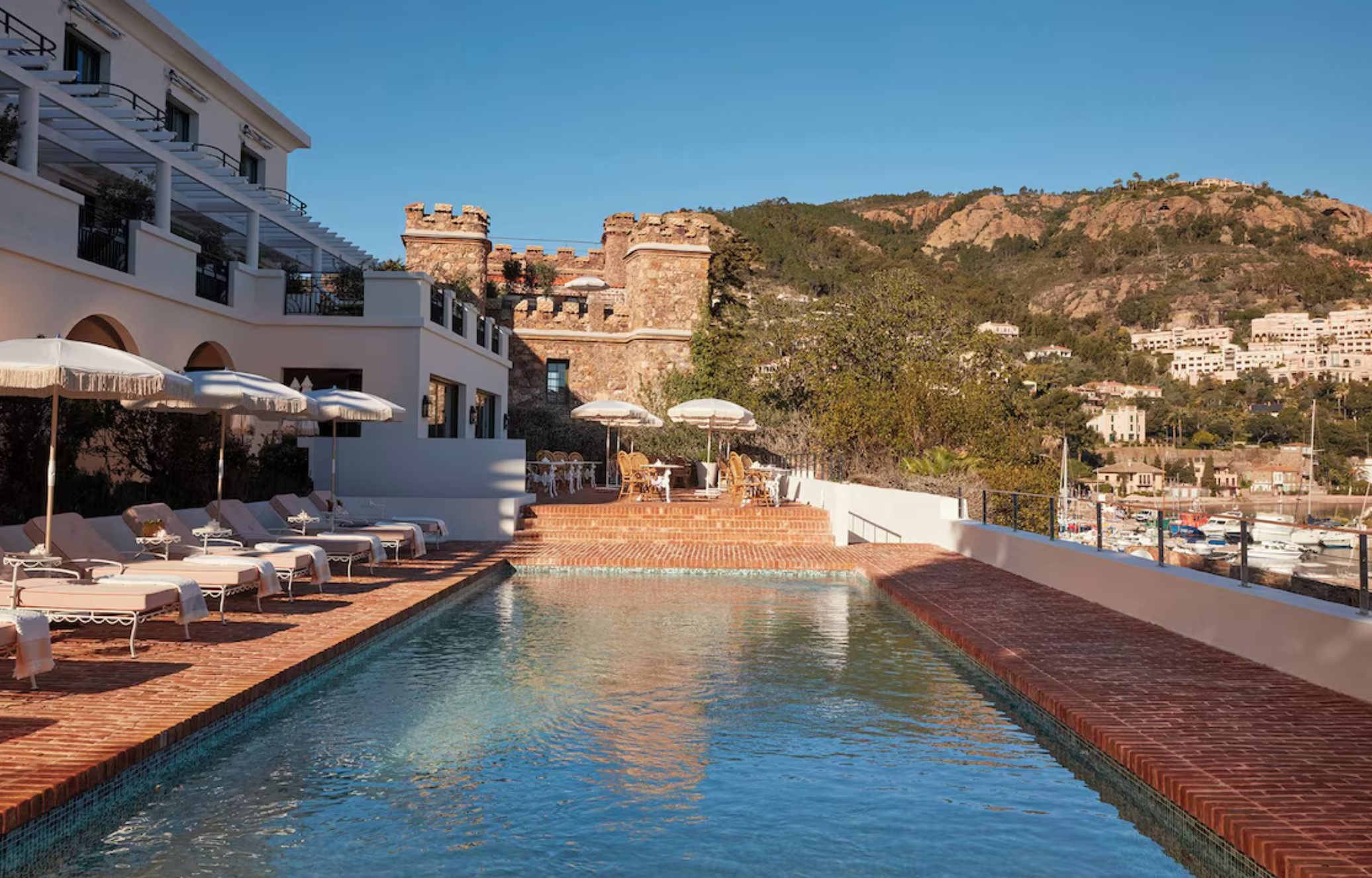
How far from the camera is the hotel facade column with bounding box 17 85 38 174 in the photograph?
45.4 feet

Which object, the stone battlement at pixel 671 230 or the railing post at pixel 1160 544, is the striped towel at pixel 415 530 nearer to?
the railing post at pixel 1160 544

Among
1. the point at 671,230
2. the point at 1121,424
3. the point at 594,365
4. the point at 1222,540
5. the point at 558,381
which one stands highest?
the point at 671,230

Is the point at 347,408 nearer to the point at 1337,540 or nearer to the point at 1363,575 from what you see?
the point at 1337,540

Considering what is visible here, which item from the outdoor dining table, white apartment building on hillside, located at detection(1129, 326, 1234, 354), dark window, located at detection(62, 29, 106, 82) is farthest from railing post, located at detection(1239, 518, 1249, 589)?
white apartment building on hillside, located at detection(1129, 326, 1234, 354)

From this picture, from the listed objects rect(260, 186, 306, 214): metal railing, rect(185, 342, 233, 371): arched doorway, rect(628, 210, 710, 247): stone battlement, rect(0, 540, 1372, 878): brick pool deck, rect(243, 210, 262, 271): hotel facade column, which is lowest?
rect(0, 540, 1372, 878): brick pool deck

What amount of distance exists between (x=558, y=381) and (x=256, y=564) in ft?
82.9

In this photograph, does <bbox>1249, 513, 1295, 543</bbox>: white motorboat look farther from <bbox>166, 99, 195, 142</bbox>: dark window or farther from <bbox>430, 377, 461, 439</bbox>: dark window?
<bbox>166, 99, 195, 142</bbox>: dark window

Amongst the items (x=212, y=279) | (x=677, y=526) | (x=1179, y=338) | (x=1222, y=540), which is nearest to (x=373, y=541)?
(x=677, y=526)

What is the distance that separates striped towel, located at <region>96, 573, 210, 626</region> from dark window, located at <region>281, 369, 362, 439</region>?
463 inches

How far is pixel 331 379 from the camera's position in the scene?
19.8m

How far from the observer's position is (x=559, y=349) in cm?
3406

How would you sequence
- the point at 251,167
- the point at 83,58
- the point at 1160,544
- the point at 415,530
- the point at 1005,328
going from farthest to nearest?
the point at 1005,328 < the point at 251,167 < the point at 83,58 < the point at 415,530 < the point at 1160,544

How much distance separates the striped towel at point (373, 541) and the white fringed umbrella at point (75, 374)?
4.00 metres

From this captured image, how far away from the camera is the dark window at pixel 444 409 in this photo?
22.0m
